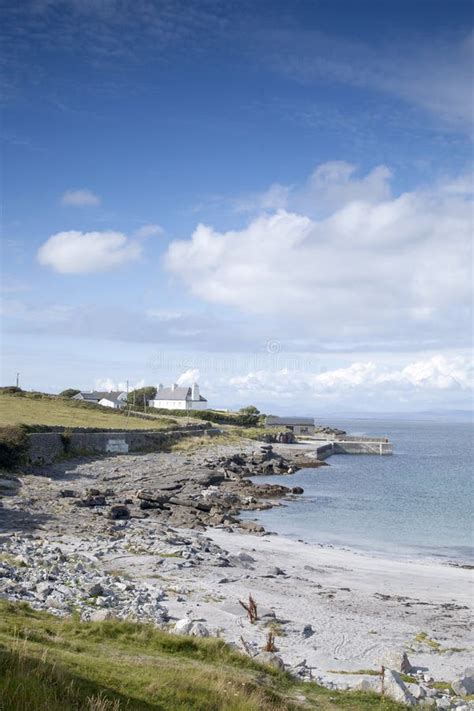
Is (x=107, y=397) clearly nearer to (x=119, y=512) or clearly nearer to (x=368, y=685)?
(x=119, y=512)

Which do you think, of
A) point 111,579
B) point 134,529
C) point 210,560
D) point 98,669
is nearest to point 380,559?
point 210,560

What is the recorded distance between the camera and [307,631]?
60.6 feet

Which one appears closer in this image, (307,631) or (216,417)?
(307,631)

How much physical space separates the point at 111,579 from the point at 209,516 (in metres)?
18.1

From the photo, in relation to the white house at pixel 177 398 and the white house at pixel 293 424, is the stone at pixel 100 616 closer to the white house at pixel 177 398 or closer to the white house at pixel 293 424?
the white house at pixel 293 424

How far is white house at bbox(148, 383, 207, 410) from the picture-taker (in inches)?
6270

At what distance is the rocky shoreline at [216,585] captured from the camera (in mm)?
16531

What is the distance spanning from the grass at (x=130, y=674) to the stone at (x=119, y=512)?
19313 mm

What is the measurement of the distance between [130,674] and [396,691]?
537cm

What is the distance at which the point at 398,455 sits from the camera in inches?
4515

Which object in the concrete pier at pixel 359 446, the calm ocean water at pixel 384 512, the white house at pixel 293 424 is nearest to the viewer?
the calm ocean water at pixel 384 512

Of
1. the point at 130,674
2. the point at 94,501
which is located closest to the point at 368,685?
the point at 130,674

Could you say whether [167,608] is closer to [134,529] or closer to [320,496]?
[134,529]

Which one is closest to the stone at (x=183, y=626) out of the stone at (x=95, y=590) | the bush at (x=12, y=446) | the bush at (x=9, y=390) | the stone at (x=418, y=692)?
the stone at (x=95, y=590)
